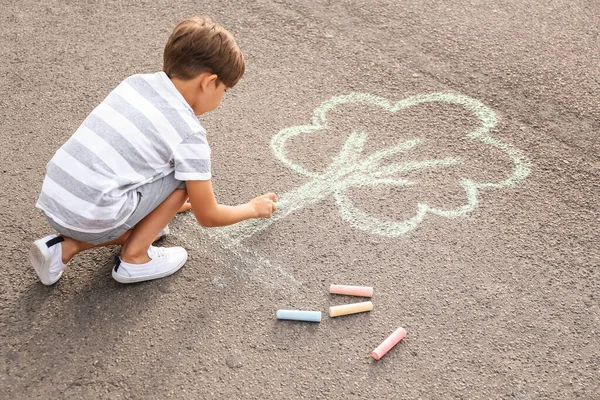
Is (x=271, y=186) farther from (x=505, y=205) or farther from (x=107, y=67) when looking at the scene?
(x=107, y=67)

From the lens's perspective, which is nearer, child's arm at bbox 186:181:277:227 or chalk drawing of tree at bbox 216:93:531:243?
child's arm at bbox 186:181:277:227

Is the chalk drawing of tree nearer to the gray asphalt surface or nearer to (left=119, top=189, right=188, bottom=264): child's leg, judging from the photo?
the gray asphalt surface

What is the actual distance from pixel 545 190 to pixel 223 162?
1.61m

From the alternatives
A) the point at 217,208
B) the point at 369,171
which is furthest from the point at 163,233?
the point at 369,171

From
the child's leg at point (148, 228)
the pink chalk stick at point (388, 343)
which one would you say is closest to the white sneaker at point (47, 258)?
the child's leg at point (148, 228)

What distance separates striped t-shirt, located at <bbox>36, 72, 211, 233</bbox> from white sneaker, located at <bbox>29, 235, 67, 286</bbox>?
0.15m

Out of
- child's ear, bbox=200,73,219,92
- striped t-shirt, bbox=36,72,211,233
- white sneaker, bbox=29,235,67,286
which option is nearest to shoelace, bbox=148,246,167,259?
striped t-shirt, bbox=36,72,211,233

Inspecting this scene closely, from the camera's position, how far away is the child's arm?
109 inches

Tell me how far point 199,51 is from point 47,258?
1.03 m

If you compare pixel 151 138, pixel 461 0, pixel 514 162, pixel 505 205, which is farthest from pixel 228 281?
pixel 461 0

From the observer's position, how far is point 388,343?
105 inches

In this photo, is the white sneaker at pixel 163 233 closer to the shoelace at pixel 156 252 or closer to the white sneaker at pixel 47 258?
the shoelace at pixel 156 252

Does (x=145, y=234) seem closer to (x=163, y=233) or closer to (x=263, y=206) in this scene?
(x=163, y=233)

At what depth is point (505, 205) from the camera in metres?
3.30
